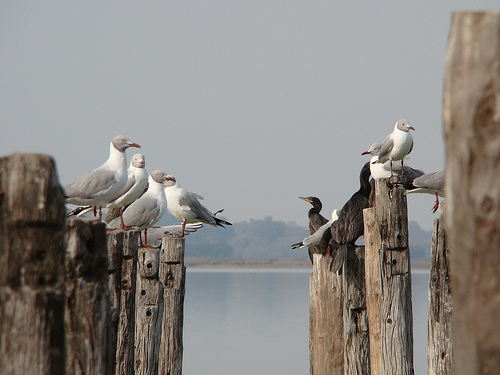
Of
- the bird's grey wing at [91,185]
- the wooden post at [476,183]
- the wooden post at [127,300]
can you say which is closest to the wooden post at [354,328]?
the wooden post at [127,300]

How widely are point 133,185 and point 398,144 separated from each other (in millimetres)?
4883

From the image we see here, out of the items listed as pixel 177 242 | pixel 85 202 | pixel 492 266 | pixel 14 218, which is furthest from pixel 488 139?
pixel 85 202

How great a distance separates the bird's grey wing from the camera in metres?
9.34

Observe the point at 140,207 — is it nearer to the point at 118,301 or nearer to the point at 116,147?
the point at 116,147

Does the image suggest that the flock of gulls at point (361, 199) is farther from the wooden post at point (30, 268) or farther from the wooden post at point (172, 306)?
the wooden post at point (30, 268)

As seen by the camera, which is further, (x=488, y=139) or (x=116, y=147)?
(x=116, y=147)

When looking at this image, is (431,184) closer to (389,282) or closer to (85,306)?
(389,282)

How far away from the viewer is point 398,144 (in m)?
11.2

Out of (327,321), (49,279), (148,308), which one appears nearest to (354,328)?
(327,321)

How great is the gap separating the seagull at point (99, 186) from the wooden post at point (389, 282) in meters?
4.81

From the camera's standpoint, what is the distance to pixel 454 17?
1982 millimetres

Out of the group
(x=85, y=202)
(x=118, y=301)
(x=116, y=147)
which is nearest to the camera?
(x=118, y=301)

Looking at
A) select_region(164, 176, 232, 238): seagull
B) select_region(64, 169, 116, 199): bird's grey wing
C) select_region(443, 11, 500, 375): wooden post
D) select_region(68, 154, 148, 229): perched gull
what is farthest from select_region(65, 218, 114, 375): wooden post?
select_region(164, 176, 232, 238): seagull

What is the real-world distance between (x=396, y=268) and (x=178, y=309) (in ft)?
11.2
